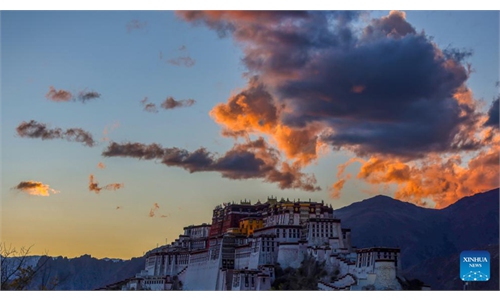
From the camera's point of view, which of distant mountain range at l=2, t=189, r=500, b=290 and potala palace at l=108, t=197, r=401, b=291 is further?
distant mountain range at l=2, t=189, r=500, b=290

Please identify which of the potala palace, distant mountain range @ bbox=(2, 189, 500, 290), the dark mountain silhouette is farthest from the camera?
the dark mountain silhouette

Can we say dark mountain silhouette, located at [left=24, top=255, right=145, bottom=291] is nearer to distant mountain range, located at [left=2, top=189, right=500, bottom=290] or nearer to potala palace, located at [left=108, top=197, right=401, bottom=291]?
distant mountain range, located at [left=2, top=189, right=500, bottom=290]

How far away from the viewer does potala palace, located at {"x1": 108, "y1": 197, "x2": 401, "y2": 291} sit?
61331mm

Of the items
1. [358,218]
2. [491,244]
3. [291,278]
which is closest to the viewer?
[291,278]

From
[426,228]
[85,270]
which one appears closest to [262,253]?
[426,228]

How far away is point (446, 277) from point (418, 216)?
2883cm

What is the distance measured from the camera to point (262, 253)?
231 feet

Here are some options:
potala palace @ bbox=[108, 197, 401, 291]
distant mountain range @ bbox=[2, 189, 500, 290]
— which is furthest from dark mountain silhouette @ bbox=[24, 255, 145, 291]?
potala palace @ bbox=[108, 197, 401, 291]

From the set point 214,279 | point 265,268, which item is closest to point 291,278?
point 265,268

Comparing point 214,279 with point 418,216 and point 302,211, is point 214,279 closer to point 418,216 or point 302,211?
point 302,211

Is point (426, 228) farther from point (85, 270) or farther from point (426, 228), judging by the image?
point (85, 270)

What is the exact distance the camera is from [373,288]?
57625 mm

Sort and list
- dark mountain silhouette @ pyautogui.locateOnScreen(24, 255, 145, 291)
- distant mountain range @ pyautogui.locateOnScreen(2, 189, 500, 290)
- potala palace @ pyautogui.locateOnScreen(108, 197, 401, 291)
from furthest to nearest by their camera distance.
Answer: dark mountain silhouette @ pyautogui.locateOnScreen(24, 255, 145, 291) < distant mountain range @ pyautogui.locateOnScreen(2, 189, 500, 290) < potala palace @ pyautogui.locateOnScreen(108, 197, 401, 291)

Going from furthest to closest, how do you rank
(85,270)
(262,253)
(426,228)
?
(85,270), (426,228), (262,253)
